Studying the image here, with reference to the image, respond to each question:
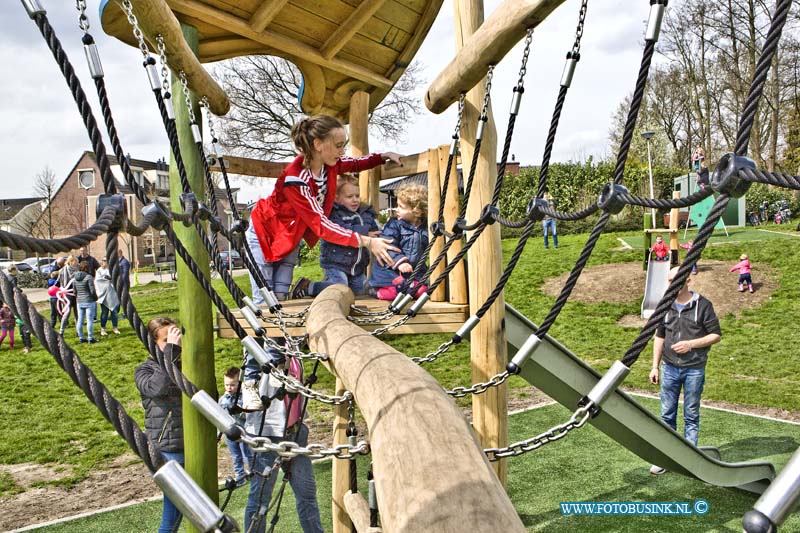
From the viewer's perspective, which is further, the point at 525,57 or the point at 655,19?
the point at 525,57

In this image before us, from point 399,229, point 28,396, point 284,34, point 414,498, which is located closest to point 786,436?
point 399,229

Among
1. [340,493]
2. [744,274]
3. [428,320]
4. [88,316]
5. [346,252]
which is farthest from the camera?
[744,274]

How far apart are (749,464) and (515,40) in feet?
10.8

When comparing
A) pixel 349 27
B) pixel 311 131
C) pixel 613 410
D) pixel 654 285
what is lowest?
pixel 654 285

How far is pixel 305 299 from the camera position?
3850 millimetres

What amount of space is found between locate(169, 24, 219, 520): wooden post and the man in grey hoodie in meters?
3.40

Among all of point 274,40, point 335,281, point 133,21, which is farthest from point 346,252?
point 133,21

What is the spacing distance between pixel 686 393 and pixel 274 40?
4.14 metres

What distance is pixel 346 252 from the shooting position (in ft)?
13.5

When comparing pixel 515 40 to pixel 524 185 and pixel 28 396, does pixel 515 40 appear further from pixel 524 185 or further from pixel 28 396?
pixel 524 185

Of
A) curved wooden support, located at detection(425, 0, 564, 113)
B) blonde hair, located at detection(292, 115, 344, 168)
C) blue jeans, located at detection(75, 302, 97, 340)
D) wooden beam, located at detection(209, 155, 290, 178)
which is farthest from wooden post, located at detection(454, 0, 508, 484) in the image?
blue jeans, located at detection(75, 302, 97, 340)

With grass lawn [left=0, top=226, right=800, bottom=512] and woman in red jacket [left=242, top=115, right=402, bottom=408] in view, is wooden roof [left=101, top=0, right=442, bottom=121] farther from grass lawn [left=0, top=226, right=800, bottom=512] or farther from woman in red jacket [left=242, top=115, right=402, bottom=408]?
grass lawn [left=0, top=226, right=800, bottom=512]

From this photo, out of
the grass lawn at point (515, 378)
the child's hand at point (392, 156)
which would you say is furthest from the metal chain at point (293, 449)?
the grass lawn at point (515, 378)

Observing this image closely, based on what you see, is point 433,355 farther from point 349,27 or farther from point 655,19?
point 349,27
